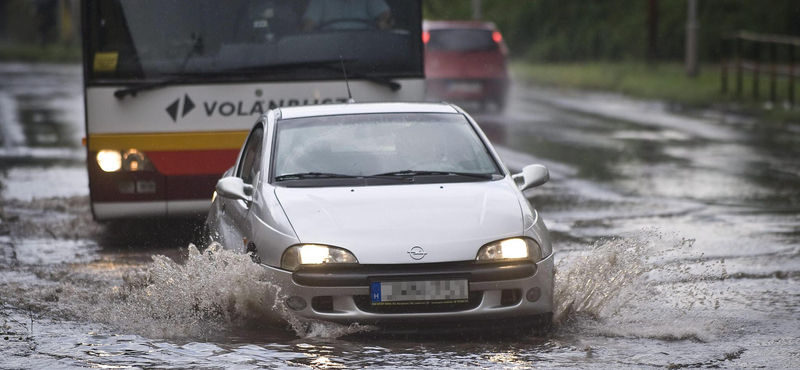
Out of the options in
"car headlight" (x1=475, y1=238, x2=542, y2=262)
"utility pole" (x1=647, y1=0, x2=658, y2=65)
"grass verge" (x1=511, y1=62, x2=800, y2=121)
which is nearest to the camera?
"car headlight" (x1=475, y1=238, x2=542, y2=262)

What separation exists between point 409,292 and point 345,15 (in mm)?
4541

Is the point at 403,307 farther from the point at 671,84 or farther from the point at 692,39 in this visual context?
the point at 692,39

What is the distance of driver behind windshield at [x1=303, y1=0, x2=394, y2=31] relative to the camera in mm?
10289

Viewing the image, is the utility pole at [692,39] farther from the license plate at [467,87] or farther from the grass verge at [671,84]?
the license plate at [467,87]

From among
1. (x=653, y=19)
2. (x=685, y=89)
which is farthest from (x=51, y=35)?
(x=685, y=89)

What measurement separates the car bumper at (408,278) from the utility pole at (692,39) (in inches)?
1069

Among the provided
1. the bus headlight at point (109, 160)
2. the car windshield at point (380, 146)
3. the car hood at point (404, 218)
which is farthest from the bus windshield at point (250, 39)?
the car hood at point (404, 218)

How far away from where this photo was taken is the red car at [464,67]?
2592 centimetres

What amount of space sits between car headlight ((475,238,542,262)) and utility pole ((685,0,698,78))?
2698 centimetres

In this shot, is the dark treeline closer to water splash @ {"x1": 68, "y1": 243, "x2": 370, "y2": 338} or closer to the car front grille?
water splash @ {"x1": 68, "y1": 243, "x2": 370, "y2": 338}

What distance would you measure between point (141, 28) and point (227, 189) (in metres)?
3.27

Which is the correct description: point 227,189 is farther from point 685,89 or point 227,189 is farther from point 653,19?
point 653,19

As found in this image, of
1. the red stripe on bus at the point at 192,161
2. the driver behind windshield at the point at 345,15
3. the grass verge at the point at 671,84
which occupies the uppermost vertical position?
the driver behind windshield at the point at 345,15

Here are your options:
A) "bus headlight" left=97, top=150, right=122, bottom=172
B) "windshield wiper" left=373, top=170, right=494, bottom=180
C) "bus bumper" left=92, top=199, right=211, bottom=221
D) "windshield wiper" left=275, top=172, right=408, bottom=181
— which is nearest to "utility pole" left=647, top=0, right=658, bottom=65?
"bus bumper" left=92, top=199, right=211, bottom=221
